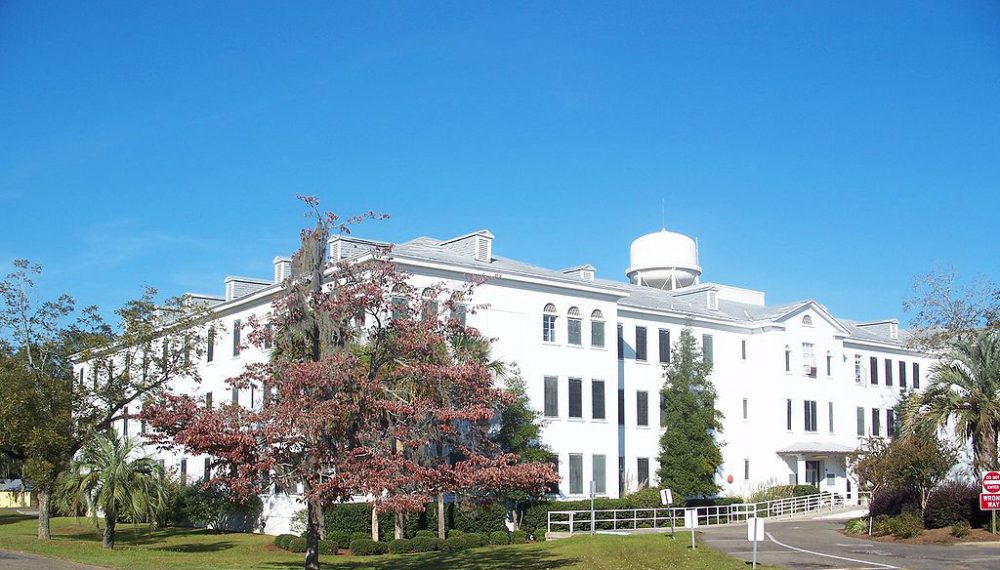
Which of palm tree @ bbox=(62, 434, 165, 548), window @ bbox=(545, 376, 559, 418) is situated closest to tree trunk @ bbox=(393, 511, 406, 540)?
palm tree @ bbox=(62, 434, 165, 548)

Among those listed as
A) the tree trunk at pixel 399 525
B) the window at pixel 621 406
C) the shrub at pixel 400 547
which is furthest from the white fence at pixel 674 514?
the shrub at pixel 400 547

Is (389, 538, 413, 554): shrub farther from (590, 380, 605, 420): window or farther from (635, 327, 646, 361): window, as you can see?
(635, 327, 646, 361): window

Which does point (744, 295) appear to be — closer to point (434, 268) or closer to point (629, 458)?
point (629, 458)

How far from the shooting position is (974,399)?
40281mm

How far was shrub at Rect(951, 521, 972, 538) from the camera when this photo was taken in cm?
3581

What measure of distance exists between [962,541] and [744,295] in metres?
29.6

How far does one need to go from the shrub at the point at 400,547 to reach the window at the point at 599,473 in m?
12.6

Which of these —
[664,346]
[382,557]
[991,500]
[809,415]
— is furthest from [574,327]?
[991,500]

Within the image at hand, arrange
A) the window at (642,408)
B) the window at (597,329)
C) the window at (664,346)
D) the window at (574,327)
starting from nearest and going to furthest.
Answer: the window at (574,327) → the window at (597,329) → the window at (642,408) → the window at (664,346)

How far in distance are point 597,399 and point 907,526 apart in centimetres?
1423

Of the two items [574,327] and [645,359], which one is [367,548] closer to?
[574,327]

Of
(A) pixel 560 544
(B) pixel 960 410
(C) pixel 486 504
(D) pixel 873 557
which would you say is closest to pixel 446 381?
(C) pixel 486 504

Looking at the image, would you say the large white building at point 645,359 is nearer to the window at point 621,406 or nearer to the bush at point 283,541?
the window at point 621,406

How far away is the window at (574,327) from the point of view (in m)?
45.3
